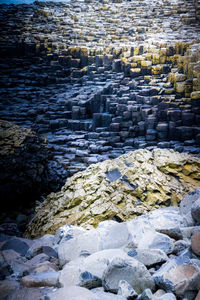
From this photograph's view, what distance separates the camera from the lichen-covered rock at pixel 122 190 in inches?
105

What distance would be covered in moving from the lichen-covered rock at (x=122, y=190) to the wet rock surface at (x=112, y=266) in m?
0.66

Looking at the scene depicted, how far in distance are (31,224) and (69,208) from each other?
598 millimetres

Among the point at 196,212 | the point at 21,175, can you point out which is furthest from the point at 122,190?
the point at 21,175

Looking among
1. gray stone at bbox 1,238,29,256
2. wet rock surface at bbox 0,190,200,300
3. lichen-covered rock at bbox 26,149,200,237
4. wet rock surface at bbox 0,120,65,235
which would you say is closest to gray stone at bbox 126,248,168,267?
wet rock surface at bbox 0,190,200,300

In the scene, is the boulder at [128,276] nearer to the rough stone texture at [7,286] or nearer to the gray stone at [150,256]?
the gray stone at [150,256]

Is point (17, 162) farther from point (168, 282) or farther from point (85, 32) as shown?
point (85, 32)

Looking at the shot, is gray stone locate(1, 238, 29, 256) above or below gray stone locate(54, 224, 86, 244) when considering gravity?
below

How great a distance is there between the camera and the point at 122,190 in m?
2.79

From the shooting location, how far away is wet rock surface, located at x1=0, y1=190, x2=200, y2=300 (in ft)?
3.80

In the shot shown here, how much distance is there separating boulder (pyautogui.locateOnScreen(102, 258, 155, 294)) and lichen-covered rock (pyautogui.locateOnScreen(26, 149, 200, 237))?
1301 mm

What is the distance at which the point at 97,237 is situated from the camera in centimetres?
183

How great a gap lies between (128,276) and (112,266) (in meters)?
0.10

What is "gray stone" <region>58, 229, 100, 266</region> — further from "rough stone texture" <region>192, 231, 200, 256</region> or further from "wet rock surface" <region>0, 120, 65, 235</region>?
"wet rock surface" <region>0, 120, 65, 235</region>

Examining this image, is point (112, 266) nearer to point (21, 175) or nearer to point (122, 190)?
point (122, 190)
